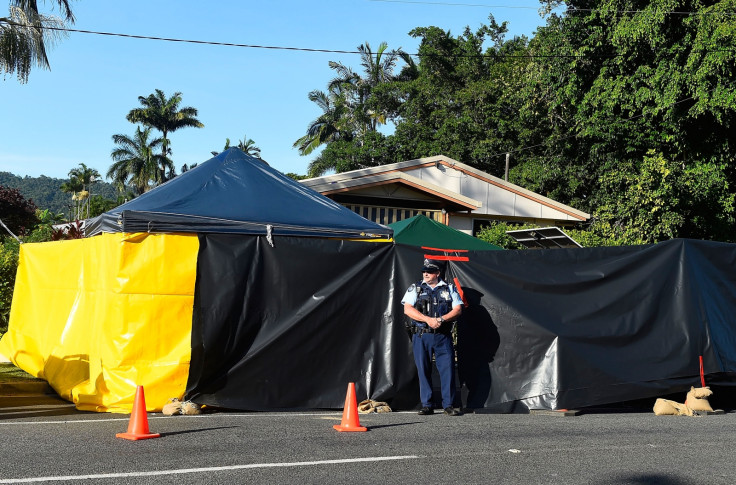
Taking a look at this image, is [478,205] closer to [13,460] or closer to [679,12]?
[679,12]

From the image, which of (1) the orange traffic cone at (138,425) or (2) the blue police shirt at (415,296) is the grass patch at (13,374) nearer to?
(1) the orange traffic cone at (138,425)

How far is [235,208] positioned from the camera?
32.4 feet

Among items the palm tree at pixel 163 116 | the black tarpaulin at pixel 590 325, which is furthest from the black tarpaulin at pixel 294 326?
the palm tree at pixel 163 116

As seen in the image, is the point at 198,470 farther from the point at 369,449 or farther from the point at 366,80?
the point at 366,80

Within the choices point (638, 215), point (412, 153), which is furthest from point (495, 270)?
point (412, 153)

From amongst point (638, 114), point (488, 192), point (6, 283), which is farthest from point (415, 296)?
point (638, 114)

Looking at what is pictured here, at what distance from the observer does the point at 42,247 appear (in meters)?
12.4

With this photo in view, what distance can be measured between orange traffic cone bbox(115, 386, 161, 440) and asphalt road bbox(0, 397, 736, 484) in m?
0.12

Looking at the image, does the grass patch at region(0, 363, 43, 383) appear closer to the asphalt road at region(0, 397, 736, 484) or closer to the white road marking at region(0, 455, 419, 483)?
the asphalt road at region(0, 397, 736, 484)

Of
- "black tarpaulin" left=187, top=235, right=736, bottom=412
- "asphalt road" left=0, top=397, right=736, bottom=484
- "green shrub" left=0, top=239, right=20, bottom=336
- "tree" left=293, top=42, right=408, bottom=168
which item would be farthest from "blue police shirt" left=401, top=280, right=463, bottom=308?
"tree" left=293, top=42, right=408, bottom=168

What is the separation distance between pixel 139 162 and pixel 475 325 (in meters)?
59.0

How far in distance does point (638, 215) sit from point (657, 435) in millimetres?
16704

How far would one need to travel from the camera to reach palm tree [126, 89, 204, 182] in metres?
63.8

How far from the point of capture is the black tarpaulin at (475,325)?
8.90m
